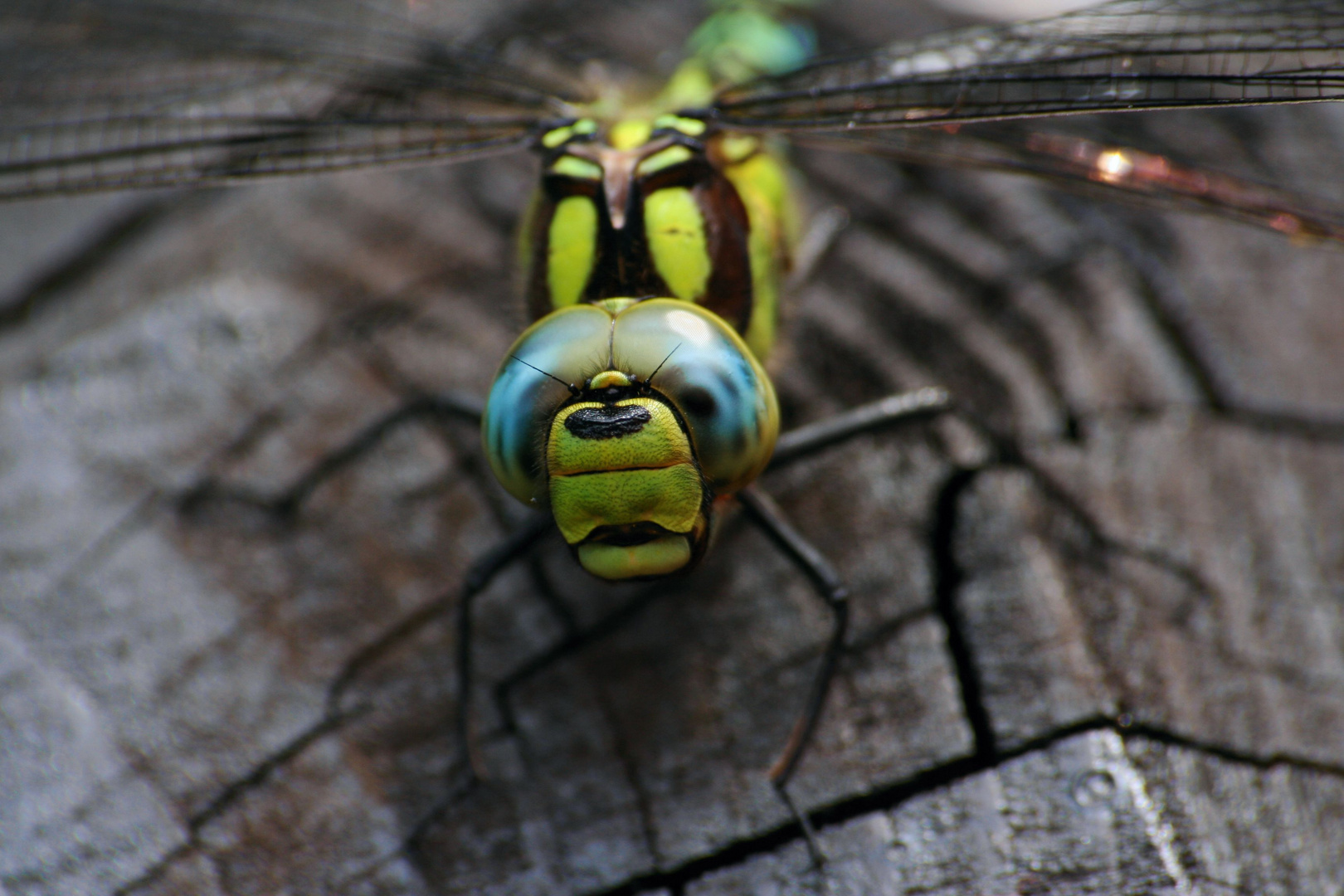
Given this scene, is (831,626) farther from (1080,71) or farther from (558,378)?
(1080,71)

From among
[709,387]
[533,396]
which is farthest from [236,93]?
[709,387]

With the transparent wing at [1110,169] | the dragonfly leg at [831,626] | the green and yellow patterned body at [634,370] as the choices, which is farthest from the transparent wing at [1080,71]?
the dragonfly leg at [831,626]

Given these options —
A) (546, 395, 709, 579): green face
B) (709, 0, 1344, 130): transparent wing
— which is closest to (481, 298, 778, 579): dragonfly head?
(546, 395, 709, 579): green face

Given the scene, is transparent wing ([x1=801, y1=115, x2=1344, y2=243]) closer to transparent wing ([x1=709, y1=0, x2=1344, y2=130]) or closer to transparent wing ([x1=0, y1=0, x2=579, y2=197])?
transparent wing ([x1=709, y1=0, x2=1344, y2=130])

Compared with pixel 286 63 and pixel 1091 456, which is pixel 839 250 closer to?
pixel 1091 456

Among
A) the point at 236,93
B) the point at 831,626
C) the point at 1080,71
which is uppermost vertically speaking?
the point at 236,93

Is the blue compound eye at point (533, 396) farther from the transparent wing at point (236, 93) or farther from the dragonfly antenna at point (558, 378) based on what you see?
the transparent wing at point (236, 93)
